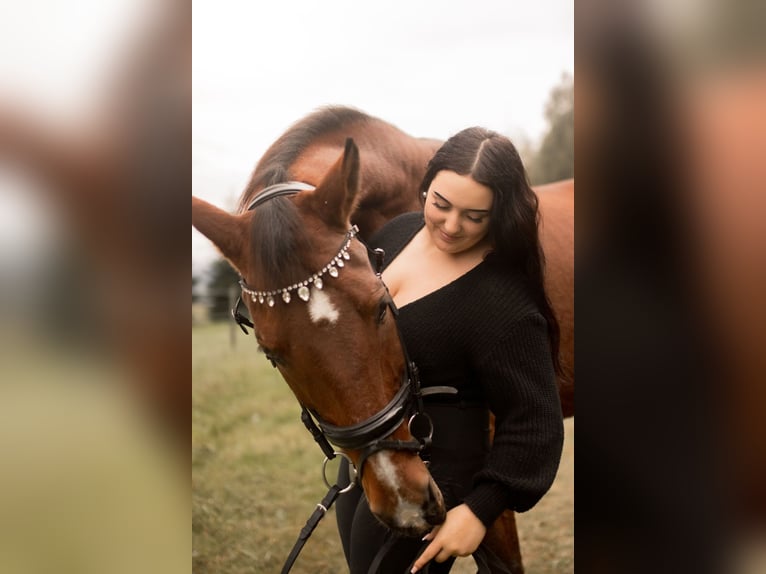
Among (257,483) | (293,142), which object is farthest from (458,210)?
(257,483)

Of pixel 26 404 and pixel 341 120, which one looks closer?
pixel 26 404

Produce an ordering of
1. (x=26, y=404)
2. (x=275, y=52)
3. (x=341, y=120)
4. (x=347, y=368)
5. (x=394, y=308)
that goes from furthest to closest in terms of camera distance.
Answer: (x=275, y=52), (x=341, y=120), (x=394, y=308), (x=347, y=368), (x=26, y=404)

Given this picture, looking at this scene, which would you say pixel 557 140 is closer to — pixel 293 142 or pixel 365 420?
pixel 293 142

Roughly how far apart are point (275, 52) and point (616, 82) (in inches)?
39.0

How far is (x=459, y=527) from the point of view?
119 cm

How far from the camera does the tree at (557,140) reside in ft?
5.64

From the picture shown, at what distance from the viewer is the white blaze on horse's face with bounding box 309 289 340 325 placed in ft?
3.38

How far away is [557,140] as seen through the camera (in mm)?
1812

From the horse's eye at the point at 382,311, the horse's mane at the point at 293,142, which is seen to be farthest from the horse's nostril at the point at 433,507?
the horse's mane at the point at 293,142

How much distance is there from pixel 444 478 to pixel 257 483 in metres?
0.81

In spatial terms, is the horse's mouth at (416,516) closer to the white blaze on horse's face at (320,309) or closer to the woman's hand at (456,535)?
the woman's hand at (456,535)

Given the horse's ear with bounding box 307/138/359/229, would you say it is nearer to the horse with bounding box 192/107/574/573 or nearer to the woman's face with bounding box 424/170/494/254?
the horse with bounding box 192/107/574/573

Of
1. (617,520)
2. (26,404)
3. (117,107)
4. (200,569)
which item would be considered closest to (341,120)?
(117,107)

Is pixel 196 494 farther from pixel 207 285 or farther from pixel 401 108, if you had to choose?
pixel 401 108
